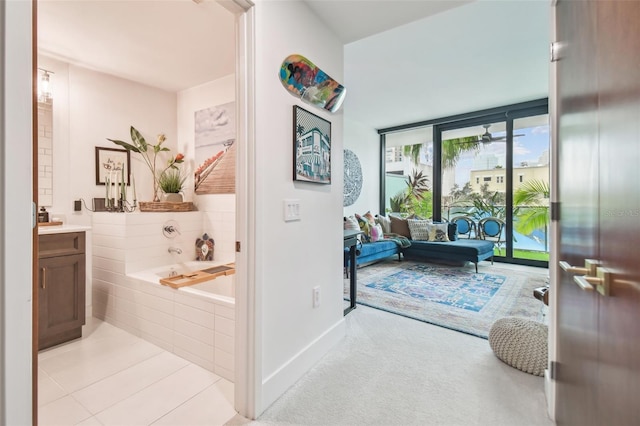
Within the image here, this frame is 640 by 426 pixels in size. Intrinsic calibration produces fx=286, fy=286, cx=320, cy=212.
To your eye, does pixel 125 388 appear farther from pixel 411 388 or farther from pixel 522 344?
pixel 522 344

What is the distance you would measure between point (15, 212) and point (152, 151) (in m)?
3.07

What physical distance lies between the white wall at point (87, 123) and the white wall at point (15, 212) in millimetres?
2732

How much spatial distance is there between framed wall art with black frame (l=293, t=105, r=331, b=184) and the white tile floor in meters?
1.41

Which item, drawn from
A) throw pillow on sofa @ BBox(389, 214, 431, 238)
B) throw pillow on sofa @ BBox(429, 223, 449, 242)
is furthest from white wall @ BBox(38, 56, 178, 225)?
throw pillow on sofa @ BBox(429, 223, 449, 242)

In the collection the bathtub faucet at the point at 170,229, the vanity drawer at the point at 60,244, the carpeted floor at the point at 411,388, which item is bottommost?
the carpeted floor at the point at 411,388

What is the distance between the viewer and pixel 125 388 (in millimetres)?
1746

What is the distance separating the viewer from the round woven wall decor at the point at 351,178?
5.52m

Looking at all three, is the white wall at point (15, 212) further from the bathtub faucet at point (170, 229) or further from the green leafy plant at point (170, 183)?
the green leafy plant at point (170, 183)

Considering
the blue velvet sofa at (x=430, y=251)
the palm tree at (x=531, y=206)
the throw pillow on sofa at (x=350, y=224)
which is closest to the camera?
the blue velvet sofa at (x=430, y=251)

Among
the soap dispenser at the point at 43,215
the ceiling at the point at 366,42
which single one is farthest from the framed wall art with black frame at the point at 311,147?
the soap dispenser at the point at 43,215

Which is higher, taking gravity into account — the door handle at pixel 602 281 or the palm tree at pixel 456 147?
the palm tree at pixel 456 147

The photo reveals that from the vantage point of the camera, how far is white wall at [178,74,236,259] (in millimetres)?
3109

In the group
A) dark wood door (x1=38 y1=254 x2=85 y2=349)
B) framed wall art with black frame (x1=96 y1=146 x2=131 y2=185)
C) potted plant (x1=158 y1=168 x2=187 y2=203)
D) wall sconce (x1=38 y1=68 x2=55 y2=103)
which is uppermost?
wall sconce (x1=38 y1=68 x2=55 y2=103)

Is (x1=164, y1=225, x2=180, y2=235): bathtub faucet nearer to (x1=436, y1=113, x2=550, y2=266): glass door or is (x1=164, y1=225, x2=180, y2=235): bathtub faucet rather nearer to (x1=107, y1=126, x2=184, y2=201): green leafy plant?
(x1=107, y1=126, x2=184, y2=201): green leafy plant
